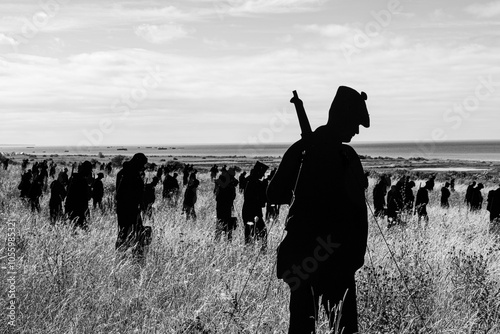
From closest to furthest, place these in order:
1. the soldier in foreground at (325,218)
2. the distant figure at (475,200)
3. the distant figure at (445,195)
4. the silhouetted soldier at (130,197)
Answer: the soldier in foreground at (325,218) → the silhouetted soldier at (130,197) → the distant figure at (475,200) → the distant figure at (445,195)

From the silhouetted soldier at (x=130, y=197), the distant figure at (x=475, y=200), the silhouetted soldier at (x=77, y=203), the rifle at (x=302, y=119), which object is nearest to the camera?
the rifle at (x=302, y=119)

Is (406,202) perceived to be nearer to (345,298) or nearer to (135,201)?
(135,201)

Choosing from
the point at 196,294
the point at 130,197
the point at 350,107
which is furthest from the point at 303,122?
the point at 130,197

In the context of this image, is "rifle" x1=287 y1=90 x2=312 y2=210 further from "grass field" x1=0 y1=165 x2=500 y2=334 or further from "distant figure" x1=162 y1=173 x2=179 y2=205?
"distant figure" x1=162 y1=173 x2=179 y2=205

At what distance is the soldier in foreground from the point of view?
11.9 ft

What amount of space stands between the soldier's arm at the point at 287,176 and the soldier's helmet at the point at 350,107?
0.34 m

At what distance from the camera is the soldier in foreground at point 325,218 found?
11.9ft

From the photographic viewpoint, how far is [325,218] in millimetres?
3641

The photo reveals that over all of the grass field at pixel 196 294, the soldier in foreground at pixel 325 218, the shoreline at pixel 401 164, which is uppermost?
the soldier in foreground at pixel 325 218

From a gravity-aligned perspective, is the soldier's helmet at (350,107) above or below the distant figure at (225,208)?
above

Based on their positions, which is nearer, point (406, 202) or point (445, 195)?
point (406, 202)

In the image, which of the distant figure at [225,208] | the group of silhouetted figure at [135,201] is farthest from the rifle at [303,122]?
the distant figure at [225,208]

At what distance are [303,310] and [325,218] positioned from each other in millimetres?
635

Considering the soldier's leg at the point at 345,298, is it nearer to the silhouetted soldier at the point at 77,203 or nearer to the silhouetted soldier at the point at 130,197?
the silhouetted soldier at the point at 130,197
